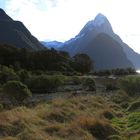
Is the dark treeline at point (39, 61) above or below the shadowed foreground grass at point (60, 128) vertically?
above

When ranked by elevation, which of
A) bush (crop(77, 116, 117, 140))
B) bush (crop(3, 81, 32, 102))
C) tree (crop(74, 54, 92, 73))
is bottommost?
bush (crop(77, 116, 117, 140))

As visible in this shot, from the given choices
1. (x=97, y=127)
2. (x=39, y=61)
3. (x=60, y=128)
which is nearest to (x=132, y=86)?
(x=97, y=127)

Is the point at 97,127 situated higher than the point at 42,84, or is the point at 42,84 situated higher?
the point at 42,84

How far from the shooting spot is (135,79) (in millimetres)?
44844

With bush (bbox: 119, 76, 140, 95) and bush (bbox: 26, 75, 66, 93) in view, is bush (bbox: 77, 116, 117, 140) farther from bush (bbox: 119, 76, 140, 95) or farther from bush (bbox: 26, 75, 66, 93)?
bush (bbox: 26, 75, 66, 93)

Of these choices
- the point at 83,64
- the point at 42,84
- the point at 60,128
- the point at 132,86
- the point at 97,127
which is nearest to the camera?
the point at 60,128

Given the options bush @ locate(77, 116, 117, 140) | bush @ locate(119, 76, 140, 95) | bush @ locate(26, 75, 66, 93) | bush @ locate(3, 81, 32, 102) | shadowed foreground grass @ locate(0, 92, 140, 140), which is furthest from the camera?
bush @ locate(26, 75, 66, 93)

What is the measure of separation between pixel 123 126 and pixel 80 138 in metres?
5.68

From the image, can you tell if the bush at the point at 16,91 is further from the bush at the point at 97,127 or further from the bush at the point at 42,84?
the bush at the point at 42,84

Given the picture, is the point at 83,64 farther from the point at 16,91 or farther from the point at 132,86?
the point at 16,91

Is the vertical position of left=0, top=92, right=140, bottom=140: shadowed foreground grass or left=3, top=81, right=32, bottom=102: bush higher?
left=3, top=81, right=32, bottom=102: bush

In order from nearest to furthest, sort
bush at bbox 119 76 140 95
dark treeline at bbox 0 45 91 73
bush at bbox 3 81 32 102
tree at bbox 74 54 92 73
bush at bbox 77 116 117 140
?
bush at bbox 77 116 117 140, bush at bbox 3 81 32 102, bush at bbox 119 76 140 95, dark treeline at bbox 0 45 91 73, tree at bbox 74 54 92 73

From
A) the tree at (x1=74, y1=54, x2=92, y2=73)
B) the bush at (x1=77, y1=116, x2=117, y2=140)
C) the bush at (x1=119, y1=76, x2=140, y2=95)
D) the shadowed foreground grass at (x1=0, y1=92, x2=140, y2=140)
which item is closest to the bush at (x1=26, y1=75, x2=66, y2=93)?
the bush at (x1=119, y1=76, x2=140, y2=95)

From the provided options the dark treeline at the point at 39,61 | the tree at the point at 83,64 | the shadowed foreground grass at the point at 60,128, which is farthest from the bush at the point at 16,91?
the tree at the point at 83,64
